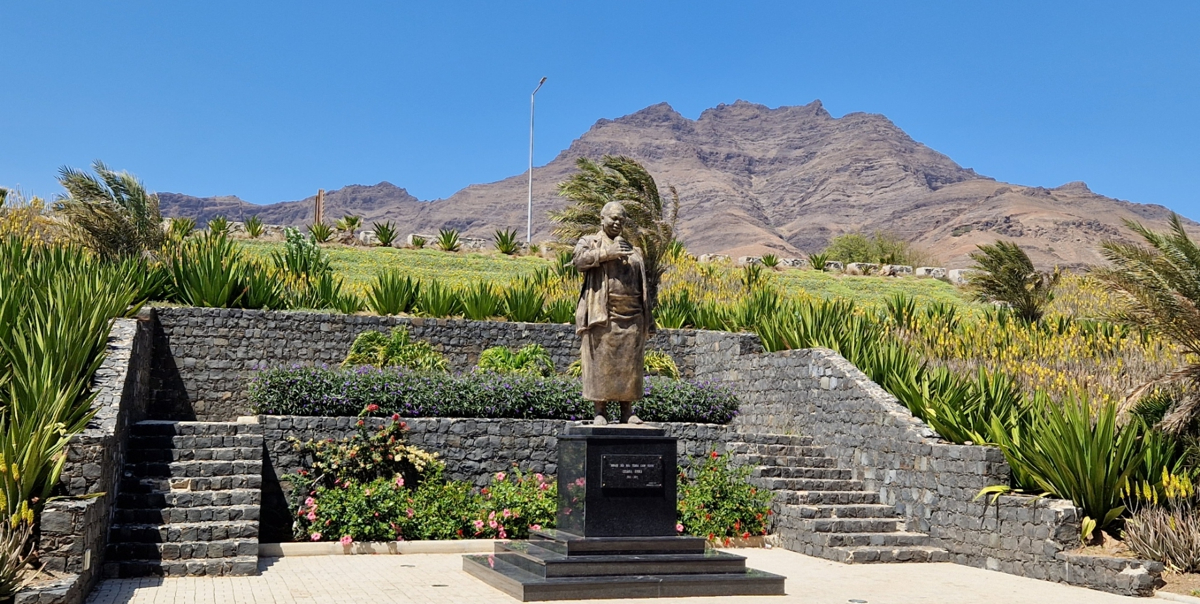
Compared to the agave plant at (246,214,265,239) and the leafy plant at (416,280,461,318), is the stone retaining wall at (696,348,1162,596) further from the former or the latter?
the agave plant at (246,214,265,239)

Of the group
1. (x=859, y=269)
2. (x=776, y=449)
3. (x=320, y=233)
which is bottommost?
(x=776, y=449)

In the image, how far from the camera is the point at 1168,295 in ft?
38.8

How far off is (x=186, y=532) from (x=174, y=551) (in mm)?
278

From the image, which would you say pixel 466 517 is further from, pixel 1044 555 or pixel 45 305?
pixel 1044 555

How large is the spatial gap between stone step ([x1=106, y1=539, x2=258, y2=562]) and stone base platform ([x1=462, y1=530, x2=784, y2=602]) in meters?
2.88

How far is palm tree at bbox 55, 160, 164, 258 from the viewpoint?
2220 cm

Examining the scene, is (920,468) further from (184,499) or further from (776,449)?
(184,499)

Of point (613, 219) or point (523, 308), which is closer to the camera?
point (613, 219)

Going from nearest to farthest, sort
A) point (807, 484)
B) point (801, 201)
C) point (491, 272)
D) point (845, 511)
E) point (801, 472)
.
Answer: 1. point (845, 511)
2. point (807, 484)
3. point (801, 472)
4. point (491, 272)
5. point (801, 201)

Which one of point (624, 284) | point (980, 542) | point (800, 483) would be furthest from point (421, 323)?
point (980, 542)

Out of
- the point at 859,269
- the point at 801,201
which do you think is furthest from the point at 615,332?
the point at 801,201

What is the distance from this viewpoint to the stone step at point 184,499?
11422mm

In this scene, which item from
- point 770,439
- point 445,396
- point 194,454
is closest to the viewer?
point 194,454

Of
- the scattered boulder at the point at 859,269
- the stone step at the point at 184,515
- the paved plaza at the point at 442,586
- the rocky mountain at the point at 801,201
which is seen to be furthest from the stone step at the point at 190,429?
the rocky mountain at the point at 801,201
